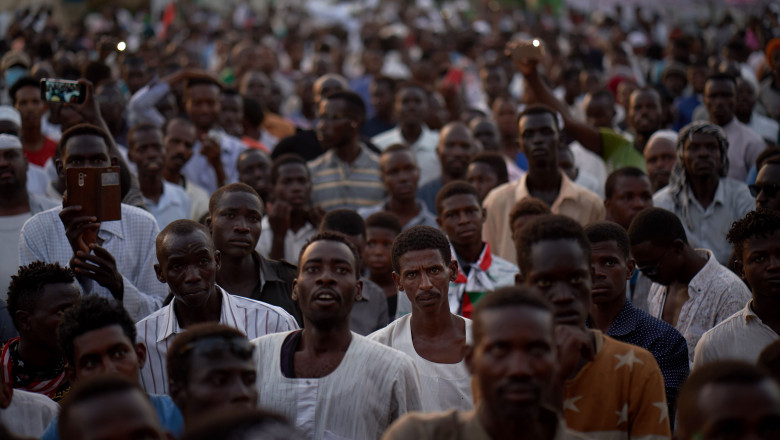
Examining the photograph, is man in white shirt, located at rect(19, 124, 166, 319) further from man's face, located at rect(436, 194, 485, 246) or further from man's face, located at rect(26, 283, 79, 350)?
man's face, located at rect(436, 194, 485, 246)

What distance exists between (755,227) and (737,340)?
0.63 metres

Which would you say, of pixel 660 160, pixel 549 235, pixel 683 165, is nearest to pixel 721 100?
pixel 660 160

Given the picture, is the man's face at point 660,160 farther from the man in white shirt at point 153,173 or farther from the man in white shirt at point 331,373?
the man in white shirt at point 331,373

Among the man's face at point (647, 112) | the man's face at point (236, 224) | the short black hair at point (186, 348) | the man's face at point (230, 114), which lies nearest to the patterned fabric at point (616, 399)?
the short black hair at point (186, 348)

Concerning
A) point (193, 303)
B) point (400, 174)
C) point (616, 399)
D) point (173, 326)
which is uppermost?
point (400, 174)

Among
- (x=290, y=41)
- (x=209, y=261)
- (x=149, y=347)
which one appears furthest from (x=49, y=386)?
(x=290, y=41)

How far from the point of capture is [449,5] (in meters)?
26.1

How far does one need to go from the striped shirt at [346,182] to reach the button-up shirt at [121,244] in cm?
266

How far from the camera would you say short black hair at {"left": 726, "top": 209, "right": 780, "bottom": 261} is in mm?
4844

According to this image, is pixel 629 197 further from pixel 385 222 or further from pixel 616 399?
pixel 616 399

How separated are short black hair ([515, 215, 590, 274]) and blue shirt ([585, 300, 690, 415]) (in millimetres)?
829

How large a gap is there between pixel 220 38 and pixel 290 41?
1.42 meters

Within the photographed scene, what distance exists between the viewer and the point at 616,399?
3.77 m

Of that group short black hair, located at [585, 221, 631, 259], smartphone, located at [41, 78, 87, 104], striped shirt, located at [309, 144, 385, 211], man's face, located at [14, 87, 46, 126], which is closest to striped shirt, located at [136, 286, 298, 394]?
short black hair, located at [585, 221, 631, 259]
